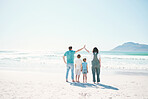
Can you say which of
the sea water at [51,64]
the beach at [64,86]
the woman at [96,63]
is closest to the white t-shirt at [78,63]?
the woman at [96,63]

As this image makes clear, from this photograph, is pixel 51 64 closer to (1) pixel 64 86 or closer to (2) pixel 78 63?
(2) pixel 78 63

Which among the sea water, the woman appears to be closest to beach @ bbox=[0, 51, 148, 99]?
the woman

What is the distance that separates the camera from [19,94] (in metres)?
4.11

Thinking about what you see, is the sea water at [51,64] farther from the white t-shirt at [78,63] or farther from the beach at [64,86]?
the white t-shirt at [78,63]

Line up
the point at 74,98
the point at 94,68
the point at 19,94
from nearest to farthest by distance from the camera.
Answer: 1. the point at 74,98
2. the point at 19,94
3. the point at 94,68

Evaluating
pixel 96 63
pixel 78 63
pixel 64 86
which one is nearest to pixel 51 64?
pixel 78 63

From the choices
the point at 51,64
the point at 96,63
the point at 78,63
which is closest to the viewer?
the point at 96,63

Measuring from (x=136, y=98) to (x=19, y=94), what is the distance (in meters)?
3.97

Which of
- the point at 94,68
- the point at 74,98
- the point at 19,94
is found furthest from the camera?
the point at 94,68

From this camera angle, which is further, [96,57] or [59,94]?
[96,57]

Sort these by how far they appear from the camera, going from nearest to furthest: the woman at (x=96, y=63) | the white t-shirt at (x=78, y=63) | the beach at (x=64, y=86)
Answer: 1. the beach at (x=64, y=86)
2. the woman at (x=96, y=63)
3. the white t-shirt at (x=78, y=63)

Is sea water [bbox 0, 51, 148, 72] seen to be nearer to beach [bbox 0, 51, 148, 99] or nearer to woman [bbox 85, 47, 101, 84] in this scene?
beach [bbox 0, 51, 148, 99]

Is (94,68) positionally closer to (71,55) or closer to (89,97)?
(71,55)

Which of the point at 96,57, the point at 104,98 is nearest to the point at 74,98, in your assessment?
the point at 104,98
